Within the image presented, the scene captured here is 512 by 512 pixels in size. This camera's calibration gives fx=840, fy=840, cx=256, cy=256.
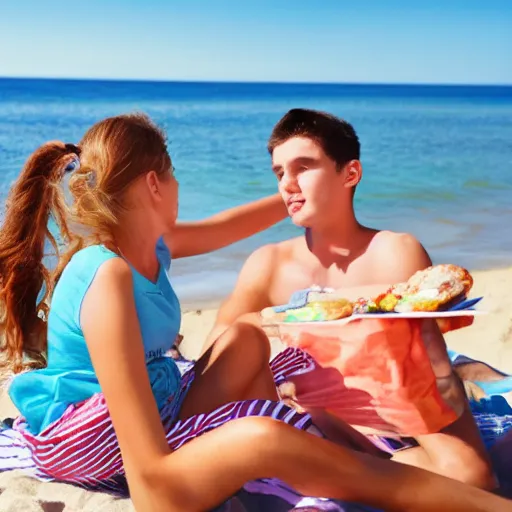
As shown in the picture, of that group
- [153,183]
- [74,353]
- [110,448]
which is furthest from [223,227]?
[110,448]

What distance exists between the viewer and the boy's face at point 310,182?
247 cm

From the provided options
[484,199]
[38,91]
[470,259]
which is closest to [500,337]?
[470,259]

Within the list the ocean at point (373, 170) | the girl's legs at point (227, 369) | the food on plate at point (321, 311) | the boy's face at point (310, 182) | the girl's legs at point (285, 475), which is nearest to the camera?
the girl's legs at point (285, 475)

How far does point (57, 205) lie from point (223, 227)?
79 cm

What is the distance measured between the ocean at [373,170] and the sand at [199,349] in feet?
2.62

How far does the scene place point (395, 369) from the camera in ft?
7.73

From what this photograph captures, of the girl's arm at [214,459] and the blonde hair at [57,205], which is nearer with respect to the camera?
the girl's arm at [214,459]

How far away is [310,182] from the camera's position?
2.46 metres

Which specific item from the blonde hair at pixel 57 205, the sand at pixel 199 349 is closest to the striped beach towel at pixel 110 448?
the sand at pixel 199 349

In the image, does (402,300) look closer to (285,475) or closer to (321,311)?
(321,311)

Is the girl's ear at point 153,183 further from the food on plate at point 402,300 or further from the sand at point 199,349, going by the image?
the sand at point 199,349

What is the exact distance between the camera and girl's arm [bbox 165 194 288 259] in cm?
272

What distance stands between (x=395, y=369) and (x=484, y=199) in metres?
7.41

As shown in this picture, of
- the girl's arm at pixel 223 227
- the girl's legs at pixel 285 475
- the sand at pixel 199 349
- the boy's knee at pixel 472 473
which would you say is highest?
the girl's arm at pixel 223 227
